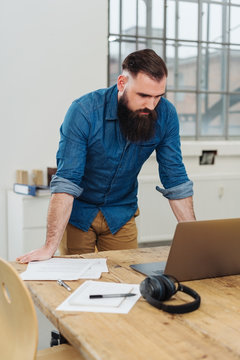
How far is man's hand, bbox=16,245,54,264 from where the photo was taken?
6.03 ft

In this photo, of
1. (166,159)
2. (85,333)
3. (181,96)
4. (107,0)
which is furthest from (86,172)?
(181,96)

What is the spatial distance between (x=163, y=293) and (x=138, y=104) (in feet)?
3.12

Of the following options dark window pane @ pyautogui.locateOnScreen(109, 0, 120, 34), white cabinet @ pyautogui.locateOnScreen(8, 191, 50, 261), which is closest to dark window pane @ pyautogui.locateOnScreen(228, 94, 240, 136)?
dark window pane @ pyautogui.locateOnScreen(109, 0, 120, 34)

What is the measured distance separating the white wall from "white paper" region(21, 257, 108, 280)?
219 cm

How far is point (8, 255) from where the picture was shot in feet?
12.8

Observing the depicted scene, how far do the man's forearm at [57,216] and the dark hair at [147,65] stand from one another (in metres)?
0.59

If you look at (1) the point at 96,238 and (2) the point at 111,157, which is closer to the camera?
(2) the point at 111,157

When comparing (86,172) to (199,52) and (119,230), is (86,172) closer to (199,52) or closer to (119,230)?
(119,230)

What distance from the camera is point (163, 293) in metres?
1.41

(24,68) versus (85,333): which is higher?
(24,68)

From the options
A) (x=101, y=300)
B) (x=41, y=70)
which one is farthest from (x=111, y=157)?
(x=41, y=70)

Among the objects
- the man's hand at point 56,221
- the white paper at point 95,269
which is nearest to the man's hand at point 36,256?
the man's hand at point 56,221

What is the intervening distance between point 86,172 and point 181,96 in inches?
107

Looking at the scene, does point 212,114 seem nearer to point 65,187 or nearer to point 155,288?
point 65,187
